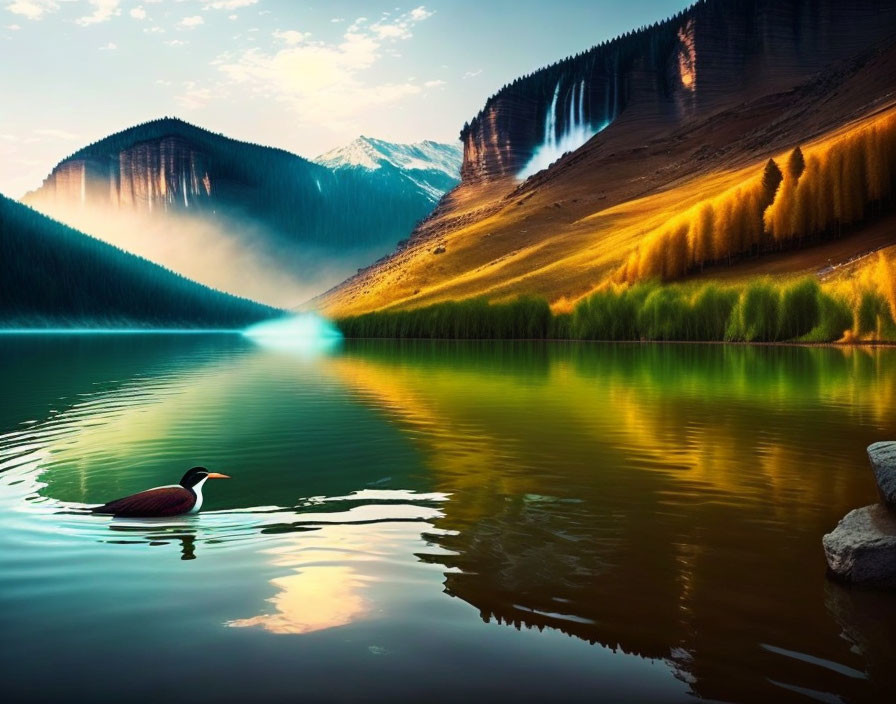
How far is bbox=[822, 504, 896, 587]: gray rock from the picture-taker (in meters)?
10.6

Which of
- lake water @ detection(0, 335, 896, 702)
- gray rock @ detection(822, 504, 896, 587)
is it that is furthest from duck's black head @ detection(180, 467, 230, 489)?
gray rock @ detection(822, 504, 896, 587)

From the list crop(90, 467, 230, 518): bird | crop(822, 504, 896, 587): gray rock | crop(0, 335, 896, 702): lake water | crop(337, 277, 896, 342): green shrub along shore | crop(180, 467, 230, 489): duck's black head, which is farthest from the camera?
crop(337, 277, 896, 342): green shrub along shore

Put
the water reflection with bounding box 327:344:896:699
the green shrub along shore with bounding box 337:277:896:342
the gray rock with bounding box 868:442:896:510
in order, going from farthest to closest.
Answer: the green shrub along shore with bounding box 337:277:896:342
the gray rock with bounding box 868:442:896:510
the water reflection with bounding box 327:344:896:699

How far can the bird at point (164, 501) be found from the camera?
1410 centimetres

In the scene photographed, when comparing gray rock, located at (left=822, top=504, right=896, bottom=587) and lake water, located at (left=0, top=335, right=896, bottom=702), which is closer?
lake water, located at (left=0, top=335, right=896, bottom=702)

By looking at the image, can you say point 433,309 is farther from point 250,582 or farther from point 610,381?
point 250,582

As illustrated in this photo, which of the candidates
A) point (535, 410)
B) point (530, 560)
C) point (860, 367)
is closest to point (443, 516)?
point (530, 560)

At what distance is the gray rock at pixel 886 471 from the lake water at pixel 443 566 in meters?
1.31

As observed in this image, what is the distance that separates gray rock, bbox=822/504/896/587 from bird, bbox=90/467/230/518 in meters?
9.74

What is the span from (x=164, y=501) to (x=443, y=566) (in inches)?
219

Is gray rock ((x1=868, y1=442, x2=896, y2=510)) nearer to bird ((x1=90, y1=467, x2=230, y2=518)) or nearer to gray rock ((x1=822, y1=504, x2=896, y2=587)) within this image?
gray rock ((x1=822, y1=504, x2=896, y2=587))

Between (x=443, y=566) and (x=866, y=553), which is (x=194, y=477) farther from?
(x=866, y=553)

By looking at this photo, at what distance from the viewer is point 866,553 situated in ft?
34.8

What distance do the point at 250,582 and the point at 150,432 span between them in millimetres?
17246
